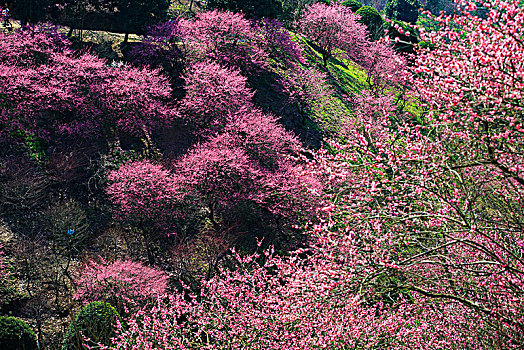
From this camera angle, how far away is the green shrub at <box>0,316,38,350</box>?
9.07 meters

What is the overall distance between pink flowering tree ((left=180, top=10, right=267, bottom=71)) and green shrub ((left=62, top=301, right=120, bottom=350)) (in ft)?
49.7

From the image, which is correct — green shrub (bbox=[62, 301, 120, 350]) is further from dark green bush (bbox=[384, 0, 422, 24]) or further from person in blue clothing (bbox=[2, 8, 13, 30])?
dark green bush (bbox=[384, 0, 422, 24])

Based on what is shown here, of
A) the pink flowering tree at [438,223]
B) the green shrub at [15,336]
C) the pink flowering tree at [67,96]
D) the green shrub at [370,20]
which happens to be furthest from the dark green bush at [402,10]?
the green shrub at [15,336]

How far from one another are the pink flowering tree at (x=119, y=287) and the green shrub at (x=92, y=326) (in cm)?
88

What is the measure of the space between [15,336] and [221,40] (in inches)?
686

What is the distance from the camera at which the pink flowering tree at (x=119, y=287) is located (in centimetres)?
1068

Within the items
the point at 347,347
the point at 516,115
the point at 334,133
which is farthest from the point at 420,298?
the point at 334,133

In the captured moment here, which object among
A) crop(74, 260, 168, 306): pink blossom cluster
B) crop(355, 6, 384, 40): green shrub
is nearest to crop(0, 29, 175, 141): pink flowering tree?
crop(74, 260, 168, 306): pink blossom cluster

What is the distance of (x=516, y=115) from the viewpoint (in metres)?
4.42

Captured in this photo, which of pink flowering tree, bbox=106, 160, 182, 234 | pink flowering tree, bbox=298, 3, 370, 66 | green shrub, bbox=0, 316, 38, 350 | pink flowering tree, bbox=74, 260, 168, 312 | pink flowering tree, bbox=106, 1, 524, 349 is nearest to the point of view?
pink flowering tree, bbox=106, 1, 524, 349

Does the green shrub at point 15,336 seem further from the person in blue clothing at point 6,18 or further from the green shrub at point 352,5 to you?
the green shrub at point 352,5

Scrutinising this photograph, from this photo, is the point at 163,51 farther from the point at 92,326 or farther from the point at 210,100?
the point at 92,326

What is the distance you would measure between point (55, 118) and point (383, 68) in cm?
2158

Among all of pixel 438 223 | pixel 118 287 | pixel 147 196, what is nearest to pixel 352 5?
pixel 147 196
